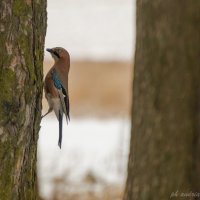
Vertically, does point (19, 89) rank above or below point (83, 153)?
above

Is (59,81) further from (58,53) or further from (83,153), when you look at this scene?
(83,153)

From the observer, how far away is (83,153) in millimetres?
12586

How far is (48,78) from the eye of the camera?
5.42 m

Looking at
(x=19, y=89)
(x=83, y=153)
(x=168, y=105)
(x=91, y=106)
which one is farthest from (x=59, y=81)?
(x=91, y=106)

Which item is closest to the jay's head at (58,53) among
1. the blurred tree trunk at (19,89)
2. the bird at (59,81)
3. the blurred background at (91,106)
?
the bird at (59,81)

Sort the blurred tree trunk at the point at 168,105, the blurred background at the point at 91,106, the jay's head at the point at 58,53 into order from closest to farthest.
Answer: the jay's head at the point at 58,53 → the blurred tree trunk at the point at 168,105 → the blurred background at the point at 91,106

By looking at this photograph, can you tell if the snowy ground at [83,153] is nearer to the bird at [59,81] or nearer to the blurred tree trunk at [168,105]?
the blurred tree trunk at [168,105]

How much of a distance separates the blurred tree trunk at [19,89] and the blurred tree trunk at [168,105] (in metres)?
2.52

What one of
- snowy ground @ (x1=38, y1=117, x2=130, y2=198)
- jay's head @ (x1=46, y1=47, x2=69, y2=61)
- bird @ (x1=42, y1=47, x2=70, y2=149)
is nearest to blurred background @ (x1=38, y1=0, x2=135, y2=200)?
snowy ground @ (x1=38, y1=117, x2=130, y2=198)

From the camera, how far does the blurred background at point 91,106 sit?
35.8 feet

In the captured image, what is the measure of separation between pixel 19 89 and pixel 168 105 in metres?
2.72

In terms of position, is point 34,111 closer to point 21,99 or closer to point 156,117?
point 21,99

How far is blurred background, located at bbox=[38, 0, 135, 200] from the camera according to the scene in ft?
35.8

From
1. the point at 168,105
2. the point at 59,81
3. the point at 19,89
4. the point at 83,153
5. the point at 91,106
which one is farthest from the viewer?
the point at 91,106
